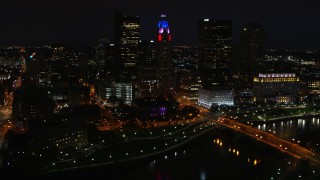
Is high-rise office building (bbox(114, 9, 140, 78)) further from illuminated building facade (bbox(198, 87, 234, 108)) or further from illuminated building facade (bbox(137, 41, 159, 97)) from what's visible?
illuminated building facade (bbox(198, 87, 234, 108))

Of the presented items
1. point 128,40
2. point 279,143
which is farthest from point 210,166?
point 128,40

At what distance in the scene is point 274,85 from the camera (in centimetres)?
3030

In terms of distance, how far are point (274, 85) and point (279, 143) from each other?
1466 cm

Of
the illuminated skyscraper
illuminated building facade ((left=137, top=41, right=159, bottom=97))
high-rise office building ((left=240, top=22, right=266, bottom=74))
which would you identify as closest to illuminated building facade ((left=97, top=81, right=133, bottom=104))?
illuminated building facade ((left=137, top=41, right=159, bottom=97))

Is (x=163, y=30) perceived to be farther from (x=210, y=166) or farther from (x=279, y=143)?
(x=210, y=166)

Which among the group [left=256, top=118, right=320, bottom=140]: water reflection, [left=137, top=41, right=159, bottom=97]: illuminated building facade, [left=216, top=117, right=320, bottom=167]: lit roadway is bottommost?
[left=256, top=118, right=320, bottom=140]: water reflection

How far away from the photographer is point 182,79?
3192 cm

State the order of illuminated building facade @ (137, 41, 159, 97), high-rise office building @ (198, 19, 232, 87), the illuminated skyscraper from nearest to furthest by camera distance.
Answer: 1. illuminated building facade @ (137, 41, 159, 97)
2. the illuminated skyscraper
3. high-rise office building @ (198, 19, 232, 87)

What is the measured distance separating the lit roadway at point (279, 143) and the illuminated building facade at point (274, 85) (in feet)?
31.9

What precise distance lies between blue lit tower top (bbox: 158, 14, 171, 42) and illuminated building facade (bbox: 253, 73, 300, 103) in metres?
6.97

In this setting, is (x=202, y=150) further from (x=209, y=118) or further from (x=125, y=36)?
(x=125, y=36)

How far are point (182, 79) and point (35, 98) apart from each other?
530 inches

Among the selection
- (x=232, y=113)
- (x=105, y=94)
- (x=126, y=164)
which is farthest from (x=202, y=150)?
Answer: (x=105, y=94)

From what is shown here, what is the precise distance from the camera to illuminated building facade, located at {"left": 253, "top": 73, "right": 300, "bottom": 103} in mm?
29653
